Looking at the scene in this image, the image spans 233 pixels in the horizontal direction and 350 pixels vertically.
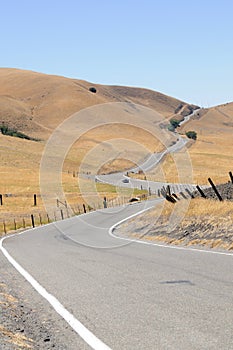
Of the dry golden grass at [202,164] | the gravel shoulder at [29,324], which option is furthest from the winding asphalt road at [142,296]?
the dry golden grass at [202,164]

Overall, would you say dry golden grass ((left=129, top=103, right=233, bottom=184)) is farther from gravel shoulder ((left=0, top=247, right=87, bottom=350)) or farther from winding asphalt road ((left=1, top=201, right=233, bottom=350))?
gravel shoulder ((left=0, top=247, right=87, bottom=350))

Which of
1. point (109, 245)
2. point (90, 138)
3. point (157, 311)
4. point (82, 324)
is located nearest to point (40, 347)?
point (82, 324)

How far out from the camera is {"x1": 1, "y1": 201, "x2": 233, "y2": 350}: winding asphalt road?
6.65 m

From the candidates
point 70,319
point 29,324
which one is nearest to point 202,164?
point 70,319

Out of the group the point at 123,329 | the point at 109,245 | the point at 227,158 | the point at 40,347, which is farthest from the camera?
the point at 227,158

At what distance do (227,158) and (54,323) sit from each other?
137 metres

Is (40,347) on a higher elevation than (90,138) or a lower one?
lower

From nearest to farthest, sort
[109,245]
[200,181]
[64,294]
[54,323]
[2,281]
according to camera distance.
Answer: [54,323] < [64,294] < [2,281] < [109,245] < [200,181]

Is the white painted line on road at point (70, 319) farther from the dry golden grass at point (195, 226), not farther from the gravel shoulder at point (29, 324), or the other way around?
the dry golden grass at point (195, 226)

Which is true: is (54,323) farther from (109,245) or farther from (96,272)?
(109,245)

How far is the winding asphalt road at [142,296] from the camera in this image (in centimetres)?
665

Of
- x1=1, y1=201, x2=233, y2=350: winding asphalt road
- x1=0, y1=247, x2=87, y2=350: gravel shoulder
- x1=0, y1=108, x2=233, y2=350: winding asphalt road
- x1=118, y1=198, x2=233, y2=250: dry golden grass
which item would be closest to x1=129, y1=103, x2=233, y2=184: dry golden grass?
x1=118, y1=198, x2=233, y2=250: dry golden grass

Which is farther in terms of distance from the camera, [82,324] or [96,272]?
[96,272]

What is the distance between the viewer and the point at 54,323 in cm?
776
